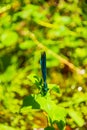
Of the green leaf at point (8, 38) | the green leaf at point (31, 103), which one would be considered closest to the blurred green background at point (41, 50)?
the green leaf at point (8, 38)

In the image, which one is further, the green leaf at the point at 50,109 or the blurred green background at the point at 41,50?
the blurred green background at the point at 41,50

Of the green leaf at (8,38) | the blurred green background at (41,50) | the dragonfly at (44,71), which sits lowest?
the blurred green background at (41,50)

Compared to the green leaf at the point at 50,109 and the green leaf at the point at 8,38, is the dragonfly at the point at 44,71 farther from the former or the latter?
the green leaf at the point at 8,38

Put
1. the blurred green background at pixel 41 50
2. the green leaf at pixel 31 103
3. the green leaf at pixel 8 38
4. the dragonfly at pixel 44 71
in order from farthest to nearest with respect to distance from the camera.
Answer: the green leaf at pixel 8 38
the blurred green background at pixel 41 50
the green leaf at pixel 31 103
the dragonfly at pixel 44 71

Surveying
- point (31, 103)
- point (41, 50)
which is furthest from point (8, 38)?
point (31, 103)

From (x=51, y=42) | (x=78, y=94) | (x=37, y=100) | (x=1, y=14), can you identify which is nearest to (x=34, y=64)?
(x=51, y=42)

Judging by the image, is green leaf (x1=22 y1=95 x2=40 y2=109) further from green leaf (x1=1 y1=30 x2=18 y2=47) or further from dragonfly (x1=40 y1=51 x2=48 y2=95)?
green leaf (x1=1 y1=30 x2=18 y2=47)

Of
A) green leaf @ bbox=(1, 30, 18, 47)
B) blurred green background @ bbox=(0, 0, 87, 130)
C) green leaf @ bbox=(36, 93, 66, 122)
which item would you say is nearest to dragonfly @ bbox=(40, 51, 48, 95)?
green leaf @ bbox=(36, 93, 66, 122)

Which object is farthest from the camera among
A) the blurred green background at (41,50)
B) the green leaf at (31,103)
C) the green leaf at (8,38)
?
the green leaf at (8,38)
